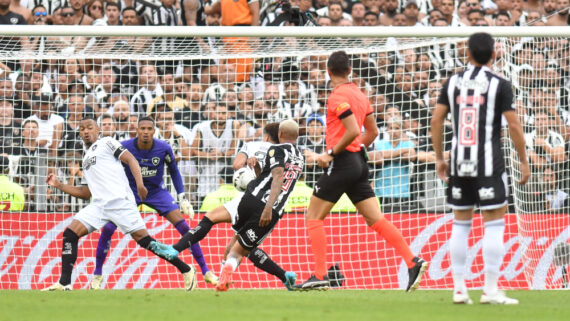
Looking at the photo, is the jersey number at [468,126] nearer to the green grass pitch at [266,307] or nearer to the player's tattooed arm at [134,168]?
the green grass pitch at [266,307]

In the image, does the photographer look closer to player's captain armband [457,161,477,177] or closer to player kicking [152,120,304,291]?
player kicking [152,120,304,291]

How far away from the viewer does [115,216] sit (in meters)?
11.2

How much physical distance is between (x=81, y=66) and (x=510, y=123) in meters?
8.50

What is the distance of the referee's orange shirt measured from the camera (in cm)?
962

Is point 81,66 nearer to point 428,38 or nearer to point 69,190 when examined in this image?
point 69,190

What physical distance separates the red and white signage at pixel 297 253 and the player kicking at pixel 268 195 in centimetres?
289

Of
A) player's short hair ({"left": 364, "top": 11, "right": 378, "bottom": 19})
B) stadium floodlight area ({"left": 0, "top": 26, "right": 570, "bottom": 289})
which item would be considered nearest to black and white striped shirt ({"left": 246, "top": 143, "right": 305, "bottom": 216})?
stadium floodlight area ({"left": 0, "top": 26, "right": 570, "bottom": 289})

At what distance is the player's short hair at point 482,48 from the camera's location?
25.1 feet

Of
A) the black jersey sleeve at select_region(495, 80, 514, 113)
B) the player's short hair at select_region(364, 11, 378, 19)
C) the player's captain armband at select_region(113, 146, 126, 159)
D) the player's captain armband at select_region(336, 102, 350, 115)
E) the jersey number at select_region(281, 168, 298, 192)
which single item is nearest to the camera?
the black jersey sleeve at select_region(495, 80, 514, 113)

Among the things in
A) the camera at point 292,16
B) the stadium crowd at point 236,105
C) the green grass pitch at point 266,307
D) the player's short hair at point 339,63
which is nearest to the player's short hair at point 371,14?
the camera at point 292,16

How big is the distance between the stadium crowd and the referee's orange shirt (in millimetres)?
3550

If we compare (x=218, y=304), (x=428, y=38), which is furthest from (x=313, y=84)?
(x=218, y=304)

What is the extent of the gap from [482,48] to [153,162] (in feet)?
19.3

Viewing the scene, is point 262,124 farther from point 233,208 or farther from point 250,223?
point 250,223
